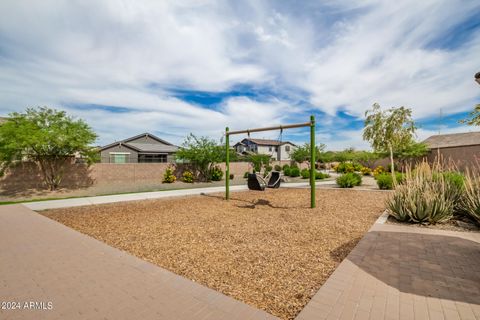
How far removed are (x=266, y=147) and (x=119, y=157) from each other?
3034 centimetres

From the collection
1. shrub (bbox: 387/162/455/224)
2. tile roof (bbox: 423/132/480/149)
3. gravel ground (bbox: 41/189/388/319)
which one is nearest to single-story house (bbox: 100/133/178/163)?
gravel ground (bbox: 41/189/388/319)

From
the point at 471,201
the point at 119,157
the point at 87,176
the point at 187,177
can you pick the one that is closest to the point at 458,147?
the point at 471,201

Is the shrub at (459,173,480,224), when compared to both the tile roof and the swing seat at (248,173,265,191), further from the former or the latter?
the tile roof

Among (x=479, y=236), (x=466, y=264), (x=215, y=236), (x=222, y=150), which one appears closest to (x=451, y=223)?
(x=479, y=236)

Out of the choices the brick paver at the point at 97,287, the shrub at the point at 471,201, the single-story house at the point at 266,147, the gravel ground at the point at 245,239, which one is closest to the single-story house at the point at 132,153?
the single-story house at the point at 266,147

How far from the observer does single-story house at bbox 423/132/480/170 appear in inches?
794

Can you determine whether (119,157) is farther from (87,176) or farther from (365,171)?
(365,171)

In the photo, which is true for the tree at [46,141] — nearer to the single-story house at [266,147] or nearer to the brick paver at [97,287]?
the brick paver at [97,287]

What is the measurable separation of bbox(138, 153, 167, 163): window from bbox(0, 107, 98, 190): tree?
17013 mm

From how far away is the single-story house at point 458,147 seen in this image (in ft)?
66.1

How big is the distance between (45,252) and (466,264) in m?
7.12

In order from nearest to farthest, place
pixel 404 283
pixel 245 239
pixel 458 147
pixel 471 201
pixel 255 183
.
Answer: pixel 404 283, pixel 245 239, pixel 471 201, pixel 255 183, pixel 458 147

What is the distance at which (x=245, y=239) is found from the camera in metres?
5.04

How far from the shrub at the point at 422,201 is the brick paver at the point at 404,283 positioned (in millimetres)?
1189
